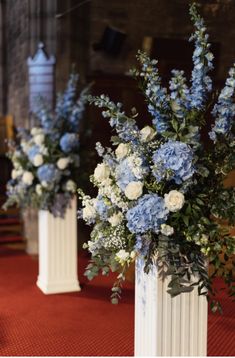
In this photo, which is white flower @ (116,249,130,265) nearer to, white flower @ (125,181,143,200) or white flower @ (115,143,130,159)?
white flower @ (125,181,143,200)

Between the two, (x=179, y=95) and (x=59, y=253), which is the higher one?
(x=179, y=95)

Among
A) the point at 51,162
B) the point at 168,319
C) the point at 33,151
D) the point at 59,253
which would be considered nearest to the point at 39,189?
the point at 51,162

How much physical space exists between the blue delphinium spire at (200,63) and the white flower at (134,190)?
473mm

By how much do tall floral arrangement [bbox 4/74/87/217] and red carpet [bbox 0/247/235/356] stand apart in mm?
925

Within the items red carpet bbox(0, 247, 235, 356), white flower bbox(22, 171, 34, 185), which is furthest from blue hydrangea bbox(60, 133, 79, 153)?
red carpet bbox(0, 247, 235, 356)

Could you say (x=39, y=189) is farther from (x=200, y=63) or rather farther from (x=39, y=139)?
(x=200, y=63)

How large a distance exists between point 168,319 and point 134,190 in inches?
27.7

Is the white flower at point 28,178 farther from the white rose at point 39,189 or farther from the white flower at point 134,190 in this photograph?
the white flower at point 134,190

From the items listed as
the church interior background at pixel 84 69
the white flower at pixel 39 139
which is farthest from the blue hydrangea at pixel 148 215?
the white flower at pixel 39 139

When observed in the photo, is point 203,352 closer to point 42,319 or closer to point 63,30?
point 42,319

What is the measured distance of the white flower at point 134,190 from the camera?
2.44 metres

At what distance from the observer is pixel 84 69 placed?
7867 millimetres

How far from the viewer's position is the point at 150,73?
8.29 ft

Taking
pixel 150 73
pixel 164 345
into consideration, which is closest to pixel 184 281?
pixel 164 345
